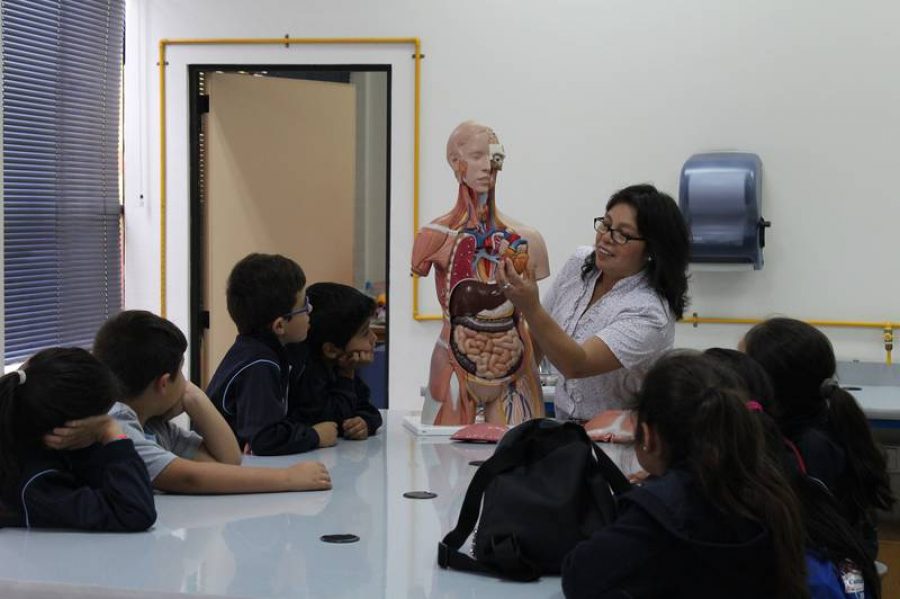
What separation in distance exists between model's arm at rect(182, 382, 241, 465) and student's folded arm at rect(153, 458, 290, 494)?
15 centimetres

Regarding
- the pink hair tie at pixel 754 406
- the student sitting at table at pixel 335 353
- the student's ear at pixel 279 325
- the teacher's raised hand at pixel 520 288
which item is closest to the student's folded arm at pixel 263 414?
the student's ear at pixel 279 325

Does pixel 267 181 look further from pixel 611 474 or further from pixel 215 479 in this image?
pixel 611 474

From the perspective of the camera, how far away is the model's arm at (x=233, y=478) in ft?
7.43

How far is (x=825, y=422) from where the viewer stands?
7.13 ft

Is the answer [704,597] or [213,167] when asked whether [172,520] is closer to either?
[704,597]

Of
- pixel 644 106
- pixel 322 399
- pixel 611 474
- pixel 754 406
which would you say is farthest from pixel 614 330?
pixel 644 106

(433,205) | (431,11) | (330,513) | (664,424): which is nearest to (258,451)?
(330,513)

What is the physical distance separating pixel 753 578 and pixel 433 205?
365 cm

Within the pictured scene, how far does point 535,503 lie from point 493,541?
0.09m

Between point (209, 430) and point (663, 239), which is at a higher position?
point (663, 239)

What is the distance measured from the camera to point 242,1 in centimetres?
516

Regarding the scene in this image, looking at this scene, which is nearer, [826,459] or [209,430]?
[826,459]

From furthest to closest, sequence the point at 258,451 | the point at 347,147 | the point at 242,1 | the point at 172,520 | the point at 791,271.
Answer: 1. the point at 347,147
2. the point at 242,1
3. the point at 791,271
4. the point at 258,451
5. the point at 172,520

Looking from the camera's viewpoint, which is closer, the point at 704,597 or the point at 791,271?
the point at 704,597
